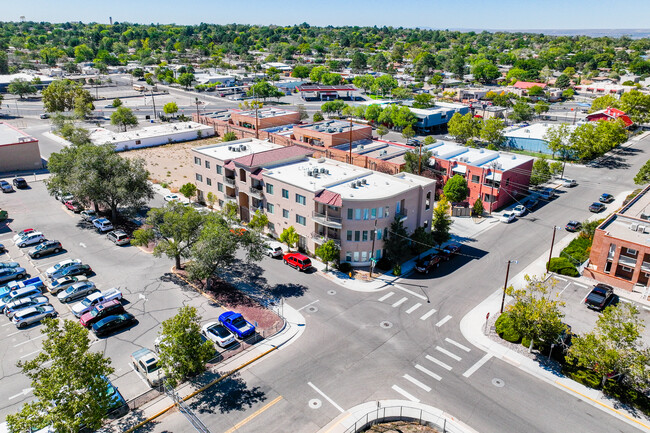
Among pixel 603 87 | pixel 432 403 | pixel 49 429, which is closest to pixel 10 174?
pixel 49 429

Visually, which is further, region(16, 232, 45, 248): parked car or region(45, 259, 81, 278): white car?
region(16, 232, 45, 248): parked car

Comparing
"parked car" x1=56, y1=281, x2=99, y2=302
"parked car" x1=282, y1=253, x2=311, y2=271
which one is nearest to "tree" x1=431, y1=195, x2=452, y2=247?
"parked car" x1=282, y1=253, x2=311, y2=271

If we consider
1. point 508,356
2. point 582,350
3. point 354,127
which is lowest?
point 508,356

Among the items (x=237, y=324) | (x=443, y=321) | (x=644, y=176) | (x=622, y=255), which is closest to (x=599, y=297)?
(x=622, y=255)

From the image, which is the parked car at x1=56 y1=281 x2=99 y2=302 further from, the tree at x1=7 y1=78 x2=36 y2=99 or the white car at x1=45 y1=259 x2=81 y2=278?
the tree at x1=7 y1=78 x2=36 y2=99

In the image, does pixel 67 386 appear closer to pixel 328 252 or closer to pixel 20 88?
pixel 328 252

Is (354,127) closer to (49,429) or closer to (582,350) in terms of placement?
(582,350)
